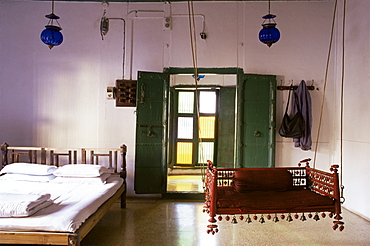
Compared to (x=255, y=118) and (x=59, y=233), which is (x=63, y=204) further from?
(x=255, y=118)

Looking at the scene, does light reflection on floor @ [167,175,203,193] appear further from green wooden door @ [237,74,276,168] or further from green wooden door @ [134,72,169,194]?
green wooden door @ [237,74,276,168]

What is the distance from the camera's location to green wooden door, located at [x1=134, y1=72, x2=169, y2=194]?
5.51m

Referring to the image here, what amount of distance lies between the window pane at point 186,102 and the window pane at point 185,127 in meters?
0.21

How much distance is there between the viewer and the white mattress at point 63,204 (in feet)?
9.21

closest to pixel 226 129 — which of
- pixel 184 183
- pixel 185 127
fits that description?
pixel 185 127

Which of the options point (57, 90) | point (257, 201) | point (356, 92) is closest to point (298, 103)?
point (356, 92)

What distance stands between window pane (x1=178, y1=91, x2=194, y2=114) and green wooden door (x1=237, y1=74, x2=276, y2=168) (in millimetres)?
2749

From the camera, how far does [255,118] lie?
5.61m

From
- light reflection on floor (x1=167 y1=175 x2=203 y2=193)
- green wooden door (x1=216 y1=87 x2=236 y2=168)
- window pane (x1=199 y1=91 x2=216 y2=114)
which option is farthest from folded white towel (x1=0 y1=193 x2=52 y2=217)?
window pane (x1=199 y1=91 x2=216 y2=114)

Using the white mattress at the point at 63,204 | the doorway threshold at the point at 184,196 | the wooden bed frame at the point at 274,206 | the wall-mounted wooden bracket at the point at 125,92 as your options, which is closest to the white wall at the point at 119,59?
the wall-mounted wooden bracket at the point at 125,92

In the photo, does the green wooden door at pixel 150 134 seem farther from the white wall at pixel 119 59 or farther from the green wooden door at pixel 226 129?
the green wooden door at pixel 226 129

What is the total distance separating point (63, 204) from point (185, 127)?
520 cm

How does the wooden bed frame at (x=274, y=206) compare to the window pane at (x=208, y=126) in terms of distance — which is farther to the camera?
the window pane at (x=208, y=126)

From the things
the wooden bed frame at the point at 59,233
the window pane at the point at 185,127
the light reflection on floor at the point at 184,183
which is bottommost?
the light reflection on floor at the point at 184,183
